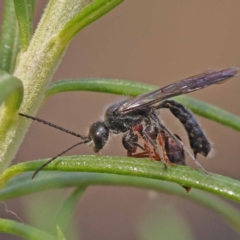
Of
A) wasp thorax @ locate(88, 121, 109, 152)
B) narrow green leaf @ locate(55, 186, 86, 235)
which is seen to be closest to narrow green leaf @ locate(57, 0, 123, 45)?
wasp thorax @ locate(88, 121, 109, 152)

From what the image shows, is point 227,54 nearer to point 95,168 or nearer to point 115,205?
point 115,205

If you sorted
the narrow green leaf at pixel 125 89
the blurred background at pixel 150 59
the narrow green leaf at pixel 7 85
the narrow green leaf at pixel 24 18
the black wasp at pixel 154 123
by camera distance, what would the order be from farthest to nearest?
the blurred background at pixel 150 59
the black wasp at pixel 154 123
the narrow green leaf at pixel 125 89
the narrow green leaf at pixel 24 18
the narrow green leaf at pixel 7 85

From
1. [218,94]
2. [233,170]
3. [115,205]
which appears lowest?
[115,205]

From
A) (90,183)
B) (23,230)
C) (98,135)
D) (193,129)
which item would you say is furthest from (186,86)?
(23,230)

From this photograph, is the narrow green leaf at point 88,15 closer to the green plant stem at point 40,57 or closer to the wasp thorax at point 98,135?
the green plant stem at point 40,57

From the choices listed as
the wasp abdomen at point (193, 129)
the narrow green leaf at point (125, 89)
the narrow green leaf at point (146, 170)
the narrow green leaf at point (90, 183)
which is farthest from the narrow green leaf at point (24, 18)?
the wasp abdomen at point (193, 129)

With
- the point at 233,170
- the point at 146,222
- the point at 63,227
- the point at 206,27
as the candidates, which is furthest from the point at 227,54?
the point at 63,227
